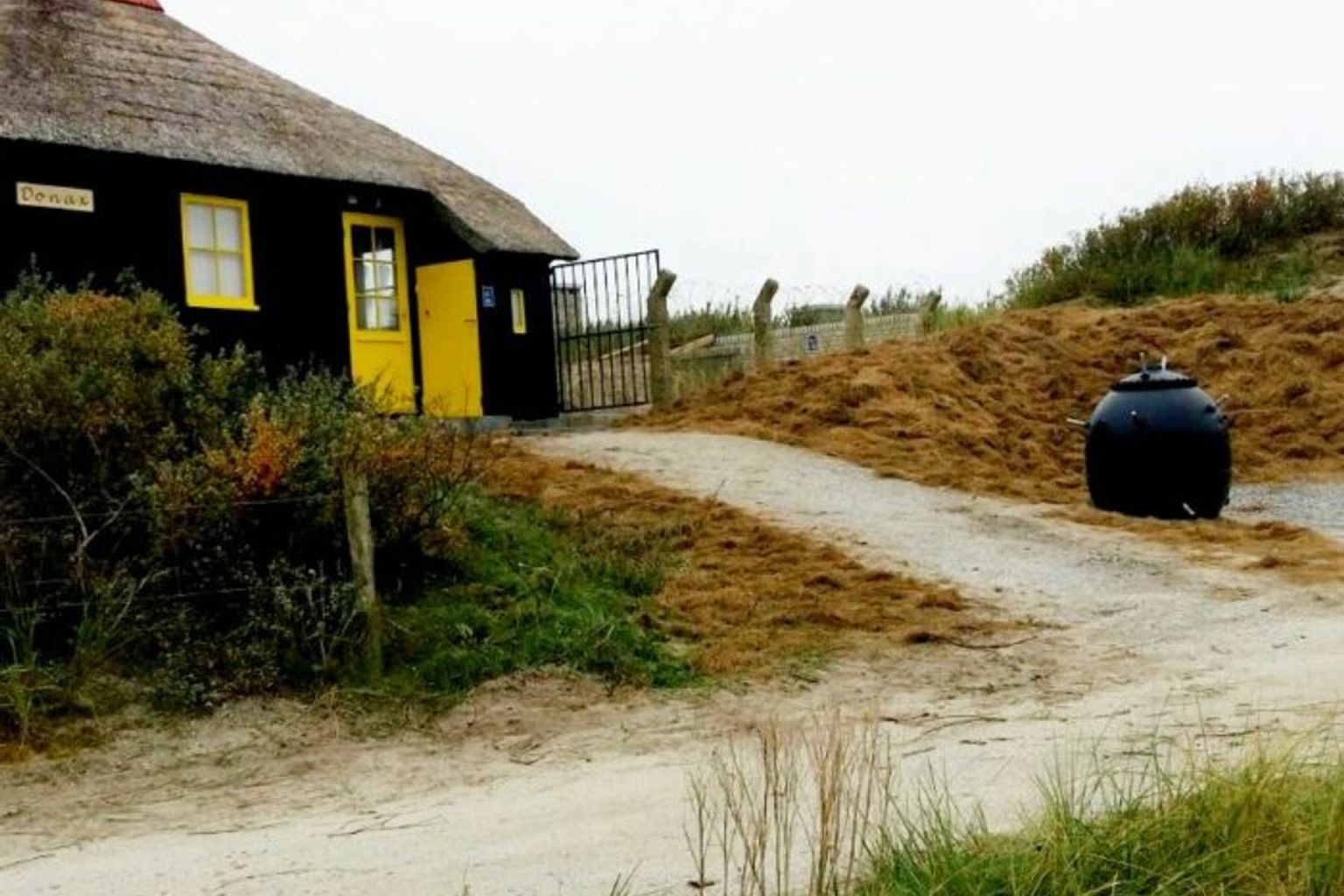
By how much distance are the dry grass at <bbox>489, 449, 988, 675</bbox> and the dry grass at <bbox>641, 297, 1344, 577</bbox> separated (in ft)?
9.96

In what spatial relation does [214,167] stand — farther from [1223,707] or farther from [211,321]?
[1223,707]

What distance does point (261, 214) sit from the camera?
14227 millimetres

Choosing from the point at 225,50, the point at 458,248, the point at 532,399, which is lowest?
the point at 532,399

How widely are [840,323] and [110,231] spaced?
10652 millimetres

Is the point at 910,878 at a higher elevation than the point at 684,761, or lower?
higher

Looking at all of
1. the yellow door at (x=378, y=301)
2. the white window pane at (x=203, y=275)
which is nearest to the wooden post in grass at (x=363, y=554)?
the white window pane at (x=203, y=275)

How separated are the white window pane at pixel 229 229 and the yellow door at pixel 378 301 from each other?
1268 millimetres

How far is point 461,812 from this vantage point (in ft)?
17.6

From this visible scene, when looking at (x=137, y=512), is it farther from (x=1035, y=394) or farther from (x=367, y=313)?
(x=1035, y=394)

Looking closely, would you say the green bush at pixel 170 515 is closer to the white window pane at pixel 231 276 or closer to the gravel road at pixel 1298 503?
the white window pane at pixel 231 276

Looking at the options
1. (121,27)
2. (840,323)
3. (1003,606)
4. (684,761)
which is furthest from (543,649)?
(840,323)

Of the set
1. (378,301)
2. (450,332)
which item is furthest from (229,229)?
(450,332)

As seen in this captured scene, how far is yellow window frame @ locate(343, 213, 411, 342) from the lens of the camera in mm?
15141

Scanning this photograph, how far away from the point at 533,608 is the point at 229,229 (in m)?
7.56
